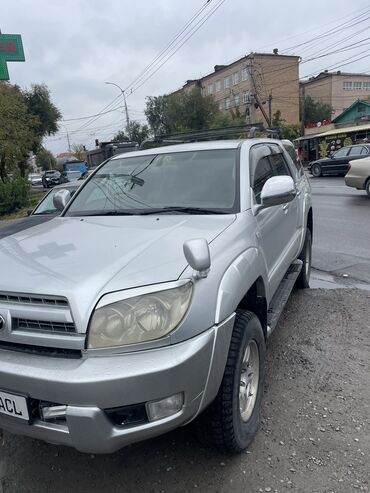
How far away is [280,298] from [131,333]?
2.03 m

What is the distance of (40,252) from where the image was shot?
235cm

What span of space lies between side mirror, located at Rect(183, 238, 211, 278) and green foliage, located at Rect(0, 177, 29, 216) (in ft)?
61.5

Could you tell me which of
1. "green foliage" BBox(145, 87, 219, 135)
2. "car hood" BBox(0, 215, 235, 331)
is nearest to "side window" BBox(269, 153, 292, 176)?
"car hood" BBox(0, 215, 235, 331)

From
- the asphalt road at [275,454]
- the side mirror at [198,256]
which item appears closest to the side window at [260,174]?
the side mirror at [198,256]

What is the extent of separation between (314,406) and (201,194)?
1.68 m

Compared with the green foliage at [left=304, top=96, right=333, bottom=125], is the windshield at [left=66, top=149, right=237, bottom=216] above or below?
below

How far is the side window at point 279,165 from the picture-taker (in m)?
3.96

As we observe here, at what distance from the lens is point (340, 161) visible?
20.9 meters

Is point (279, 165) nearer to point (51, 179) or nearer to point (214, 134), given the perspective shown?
point (214, 134)

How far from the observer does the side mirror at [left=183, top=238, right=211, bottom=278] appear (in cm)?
189

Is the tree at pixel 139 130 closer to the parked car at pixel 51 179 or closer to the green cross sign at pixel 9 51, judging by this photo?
the parked car at pixel 51 179

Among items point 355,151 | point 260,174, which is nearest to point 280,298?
point 260,174

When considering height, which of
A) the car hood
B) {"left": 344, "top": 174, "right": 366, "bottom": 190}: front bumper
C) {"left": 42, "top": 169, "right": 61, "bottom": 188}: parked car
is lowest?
{"left": 42, "top": 169, "right": 61, "bottom": 188}: parked car

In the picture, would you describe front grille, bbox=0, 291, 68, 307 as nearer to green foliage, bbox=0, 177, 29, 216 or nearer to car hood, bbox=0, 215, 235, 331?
car hood, bbox=0, 215, 235, 331
